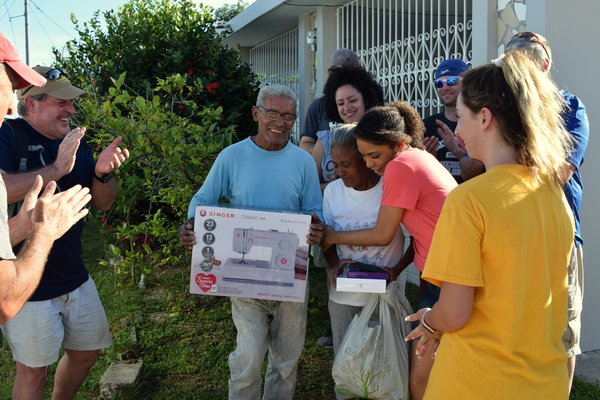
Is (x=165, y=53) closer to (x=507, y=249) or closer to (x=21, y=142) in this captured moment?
(x=21, y=142)

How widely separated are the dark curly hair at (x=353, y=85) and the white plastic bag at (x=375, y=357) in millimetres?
1851

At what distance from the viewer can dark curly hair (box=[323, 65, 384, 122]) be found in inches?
183

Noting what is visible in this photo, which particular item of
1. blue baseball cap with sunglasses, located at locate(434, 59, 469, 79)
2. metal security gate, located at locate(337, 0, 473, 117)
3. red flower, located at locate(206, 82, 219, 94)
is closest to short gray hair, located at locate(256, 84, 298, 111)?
blue baseball cap with sunglasses, located at locate(434, 59, 469, 79)

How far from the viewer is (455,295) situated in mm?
2035

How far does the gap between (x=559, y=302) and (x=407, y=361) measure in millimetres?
1224

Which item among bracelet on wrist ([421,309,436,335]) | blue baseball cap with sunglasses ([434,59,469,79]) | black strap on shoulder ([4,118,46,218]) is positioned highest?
blue baseball cap with sunglasses ([434,59,469,79])

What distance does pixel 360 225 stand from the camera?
3520 mm

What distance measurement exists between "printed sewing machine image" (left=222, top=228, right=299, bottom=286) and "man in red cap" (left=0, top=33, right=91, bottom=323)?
0.96 metres

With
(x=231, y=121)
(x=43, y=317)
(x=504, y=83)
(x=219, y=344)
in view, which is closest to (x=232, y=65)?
(x=231, y=121)

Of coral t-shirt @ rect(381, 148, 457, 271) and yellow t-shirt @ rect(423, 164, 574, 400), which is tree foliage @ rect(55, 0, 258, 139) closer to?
coral t-shirt @ rect(381, 148, 457, 271)

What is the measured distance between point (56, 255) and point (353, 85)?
2352 mm

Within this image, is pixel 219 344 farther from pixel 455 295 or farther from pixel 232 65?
pixel 232 65

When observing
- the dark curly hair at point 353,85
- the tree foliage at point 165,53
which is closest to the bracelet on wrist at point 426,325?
the dark curly hair at point 353,85

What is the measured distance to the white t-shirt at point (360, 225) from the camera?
3502mm
